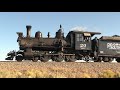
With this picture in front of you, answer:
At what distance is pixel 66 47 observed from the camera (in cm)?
2508

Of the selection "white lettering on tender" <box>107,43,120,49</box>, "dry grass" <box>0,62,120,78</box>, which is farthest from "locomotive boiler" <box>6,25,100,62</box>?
"dry grass" <box>0,62,120,78</box>

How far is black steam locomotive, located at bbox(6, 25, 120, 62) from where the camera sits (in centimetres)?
2375

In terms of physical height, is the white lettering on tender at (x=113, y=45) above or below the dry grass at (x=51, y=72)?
above

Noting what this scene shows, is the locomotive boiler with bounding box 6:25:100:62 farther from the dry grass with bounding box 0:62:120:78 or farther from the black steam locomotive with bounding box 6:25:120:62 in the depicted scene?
the dry grass with bounding box 0:62:120:78

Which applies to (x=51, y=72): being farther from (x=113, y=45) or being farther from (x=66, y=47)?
(x=113, y=45)

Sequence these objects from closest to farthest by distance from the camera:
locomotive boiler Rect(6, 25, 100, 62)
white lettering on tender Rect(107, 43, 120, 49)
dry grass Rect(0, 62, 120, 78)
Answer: dry grass Rect(0, 62, 120, 78) < locomotive boiler Rect(6, 25, 100, 62) < white lettering on tender Rect(107, 43, 120, 49)

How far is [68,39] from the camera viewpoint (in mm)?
25594

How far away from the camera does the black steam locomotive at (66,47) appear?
2375cm

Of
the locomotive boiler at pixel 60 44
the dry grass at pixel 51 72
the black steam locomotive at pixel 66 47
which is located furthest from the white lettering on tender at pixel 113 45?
the dry grass at pixel 51 72

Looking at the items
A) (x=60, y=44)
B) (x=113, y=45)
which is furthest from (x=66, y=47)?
(x=113, y=45)

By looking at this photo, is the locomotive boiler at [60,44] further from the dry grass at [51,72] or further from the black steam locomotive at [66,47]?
the dry grass at [51,72]
